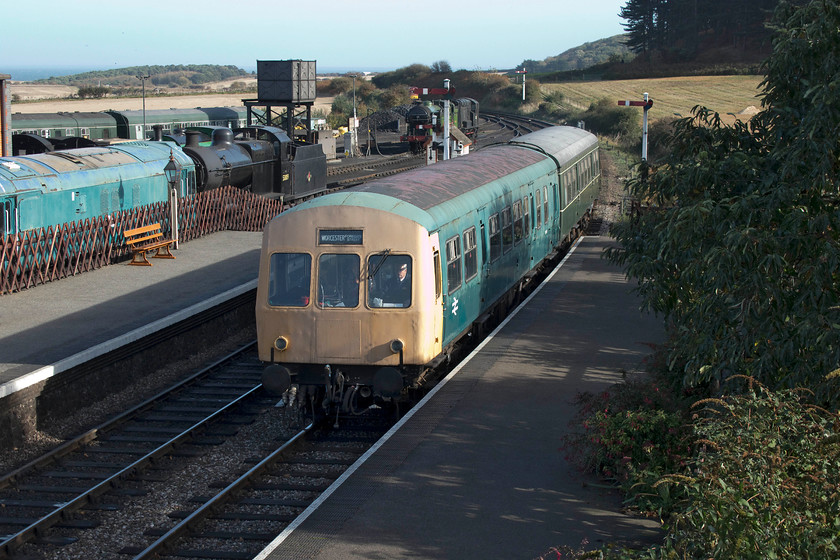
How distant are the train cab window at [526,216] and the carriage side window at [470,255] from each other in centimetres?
377

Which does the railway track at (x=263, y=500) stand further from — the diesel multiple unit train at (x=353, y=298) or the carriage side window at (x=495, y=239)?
the carriage side window at (x=495, y=239)

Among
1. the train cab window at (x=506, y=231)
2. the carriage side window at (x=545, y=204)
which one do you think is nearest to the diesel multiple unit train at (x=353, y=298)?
the train cab window at (x=506, y=231)

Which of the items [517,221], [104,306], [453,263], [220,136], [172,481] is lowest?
[172,481]

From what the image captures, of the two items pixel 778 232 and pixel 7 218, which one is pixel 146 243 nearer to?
pixel 7 218

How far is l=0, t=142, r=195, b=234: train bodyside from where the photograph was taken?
19250 millimetres

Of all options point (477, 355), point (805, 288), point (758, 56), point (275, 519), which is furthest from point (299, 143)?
point (758, 56)

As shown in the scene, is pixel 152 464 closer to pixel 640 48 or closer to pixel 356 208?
pixel 356 208

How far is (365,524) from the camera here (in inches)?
316

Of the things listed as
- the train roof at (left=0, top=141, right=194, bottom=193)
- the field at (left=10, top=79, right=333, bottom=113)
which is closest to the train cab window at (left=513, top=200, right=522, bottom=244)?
the train roof at (left=0, top=141, right=194, bottom=193)

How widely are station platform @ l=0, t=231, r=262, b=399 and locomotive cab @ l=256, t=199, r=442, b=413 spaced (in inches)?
139

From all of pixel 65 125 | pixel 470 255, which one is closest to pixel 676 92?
pixel 65 125

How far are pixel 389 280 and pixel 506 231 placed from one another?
487cm

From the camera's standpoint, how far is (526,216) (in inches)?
690

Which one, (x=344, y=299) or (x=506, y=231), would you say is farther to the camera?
(x=506, y=231)
